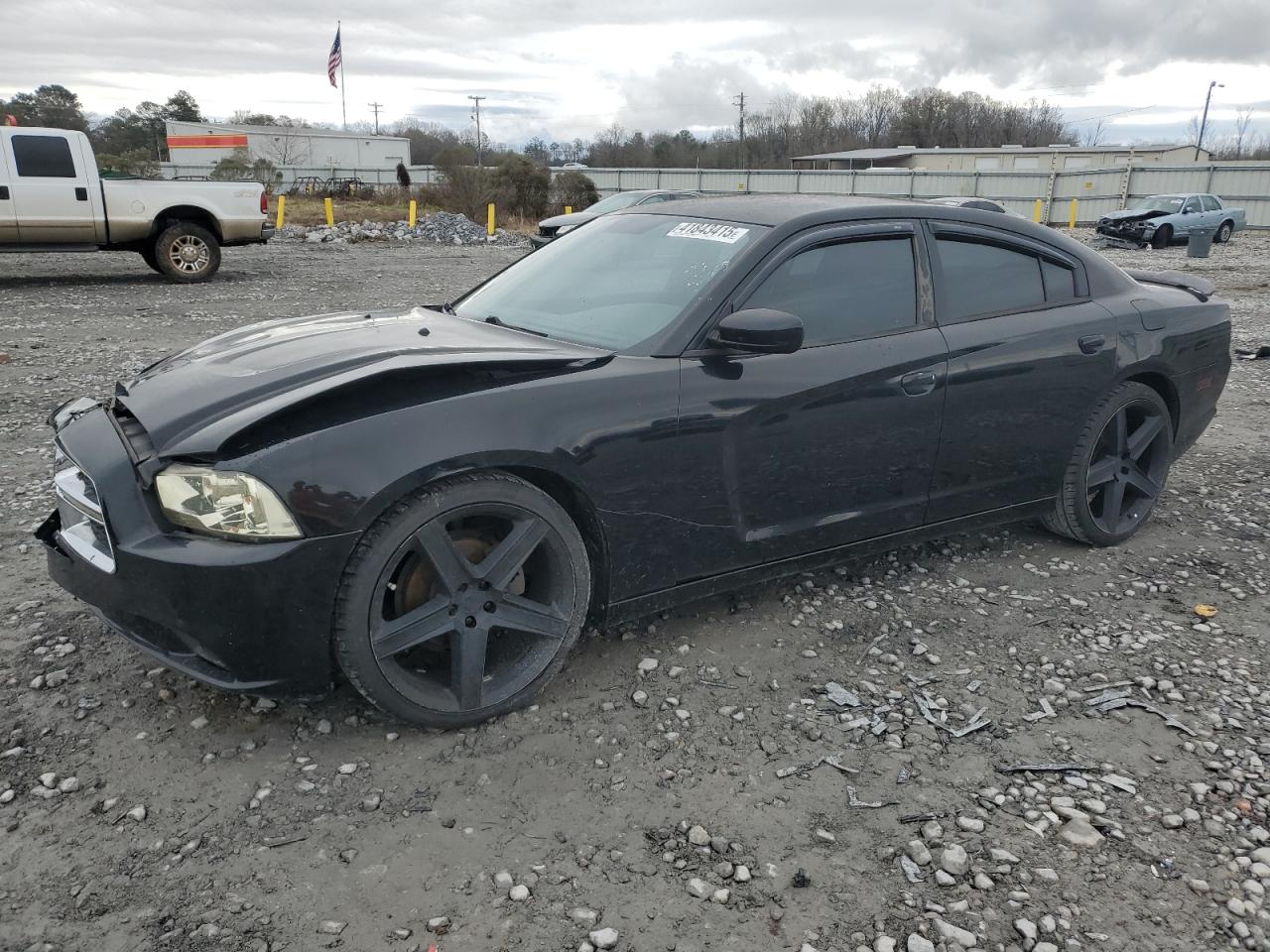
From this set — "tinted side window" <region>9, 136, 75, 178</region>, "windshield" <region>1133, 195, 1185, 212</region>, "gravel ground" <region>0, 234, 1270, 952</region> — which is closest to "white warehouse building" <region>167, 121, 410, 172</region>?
"windshield" <region>1133, 195, 1185, 212</region>

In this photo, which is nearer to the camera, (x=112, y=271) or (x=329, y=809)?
(x=329, y=809)

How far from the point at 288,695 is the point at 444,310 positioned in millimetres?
1902

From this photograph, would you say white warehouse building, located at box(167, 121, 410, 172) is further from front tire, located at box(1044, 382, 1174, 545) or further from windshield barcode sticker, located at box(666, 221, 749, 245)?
front tire, located at box(1044, 382, 1174, 545)

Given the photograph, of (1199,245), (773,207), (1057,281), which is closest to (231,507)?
(773,207)

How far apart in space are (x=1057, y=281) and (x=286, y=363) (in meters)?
3.26

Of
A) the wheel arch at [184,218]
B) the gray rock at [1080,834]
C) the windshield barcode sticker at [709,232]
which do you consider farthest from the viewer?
the wheel arch at [184,218]

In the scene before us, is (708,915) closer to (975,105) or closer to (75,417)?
(75,417)

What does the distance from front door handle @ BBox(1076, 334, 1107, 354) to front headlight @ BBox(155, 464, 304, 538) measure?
132 inches

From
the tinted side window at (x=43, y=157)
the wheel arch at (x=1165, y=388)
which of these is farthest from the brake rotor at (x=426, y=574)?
the tinted side window at (x=43, y=157)

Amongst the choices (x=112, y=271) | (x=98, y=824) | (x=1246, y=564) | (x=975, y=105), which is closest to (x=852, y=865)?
(x=98, y=824)

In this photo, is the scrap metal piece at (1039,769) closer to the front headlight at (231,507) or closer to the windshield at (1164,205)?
the front headlight at (231,507)

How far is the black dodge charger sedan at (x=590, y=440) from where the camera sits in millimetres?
2631

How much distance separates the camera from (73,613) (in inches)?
142

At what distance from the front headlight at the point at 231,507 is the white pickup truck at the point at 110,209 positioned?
12.3 m
